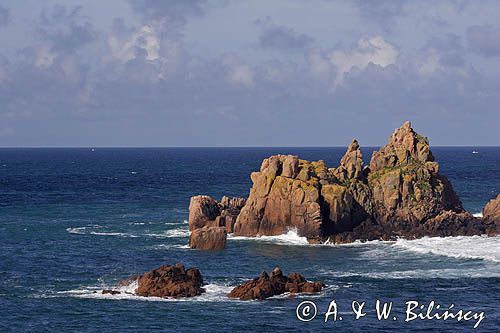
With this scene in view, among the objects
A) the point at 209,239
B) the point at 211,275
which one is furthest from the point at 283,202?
the point at 211,275

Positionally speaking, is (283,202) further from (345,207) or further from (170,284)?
(170,284)

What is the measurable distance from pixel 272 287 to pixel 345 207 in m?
35.0

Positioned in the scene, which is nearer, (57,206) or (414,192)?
(414,192)

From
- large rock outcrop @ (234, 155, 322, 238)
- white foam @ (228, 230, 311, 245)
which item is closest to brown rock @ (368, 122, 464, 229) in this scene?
large rock outcrop @ (234, 155, 322, 238)

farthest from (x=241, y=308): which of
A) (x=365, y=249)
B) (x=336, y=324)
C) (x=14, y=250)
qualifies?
(x=14, y=250)

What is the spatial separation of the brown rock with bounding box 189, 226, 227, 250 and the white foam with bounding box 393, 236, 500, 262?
21.6m

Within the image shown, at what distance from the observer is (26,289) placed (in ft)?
280

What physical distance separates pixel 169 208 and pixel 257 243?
46395 mm

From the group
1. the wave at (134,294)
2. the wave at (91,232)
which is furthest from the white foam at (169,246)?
the wave at (134,294)

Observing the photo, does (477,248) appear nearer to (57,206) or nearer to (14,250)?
(14,250)

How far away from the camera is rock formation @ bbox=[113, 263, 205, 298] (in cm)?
8138

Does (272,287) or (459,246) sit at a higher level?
(459,246)

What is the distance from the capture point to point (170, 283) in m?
82.1

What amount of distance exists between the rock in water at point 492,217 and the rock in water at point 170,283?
48328mm
